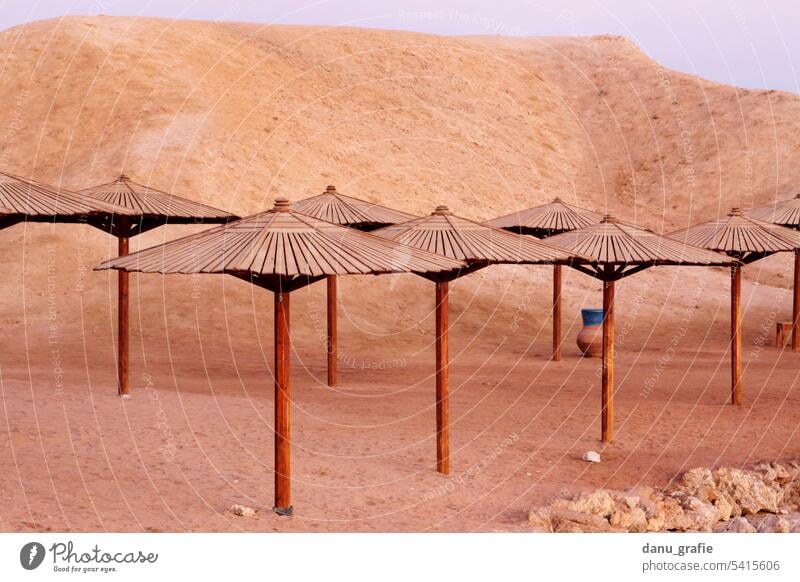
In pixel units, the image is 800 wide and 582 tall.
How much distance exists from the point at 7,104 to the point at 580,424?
→ 25.9m

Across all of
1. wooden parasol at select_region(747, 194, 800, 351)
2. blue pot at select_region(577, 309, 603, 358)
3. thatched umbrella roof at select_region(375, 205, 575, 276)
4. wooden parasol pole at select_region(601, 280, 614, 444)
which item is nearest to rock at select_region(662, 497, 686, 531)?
wooden parasol pole at select_region(601, 280, 614, 444)

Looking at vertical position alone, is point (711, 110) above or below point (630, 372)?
above

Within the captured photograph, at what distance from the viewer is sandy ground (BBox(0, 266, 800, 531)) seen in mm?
10555

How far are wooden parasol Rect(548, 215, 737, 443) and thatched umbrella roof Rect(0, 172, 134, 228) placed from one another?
19.9ft

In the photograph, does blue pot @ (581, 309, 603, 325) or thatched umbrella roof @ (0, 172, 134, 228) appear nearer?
thatched umbrella roof @ (0, 172, 134, 228)

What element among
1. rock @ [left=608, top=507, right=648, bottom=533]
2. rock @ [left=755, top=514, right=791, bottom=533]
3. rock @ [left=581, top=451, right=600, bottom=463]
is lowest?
rock @ [left=755, top=514, right=791, bottom=533]

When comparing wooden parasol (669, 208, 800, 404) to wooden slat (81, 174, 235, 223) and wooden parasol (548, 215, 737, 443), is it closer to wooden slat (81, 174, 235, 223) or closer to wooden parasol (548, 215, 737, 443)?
wooden parasol (548, 215, 737, 443)

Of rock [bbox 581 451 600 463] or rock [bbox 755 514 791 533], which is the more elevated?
rock [bbox 581 451 600 463]

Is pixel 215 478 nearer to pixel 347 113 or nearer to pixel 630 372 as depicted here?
pixel 630 372

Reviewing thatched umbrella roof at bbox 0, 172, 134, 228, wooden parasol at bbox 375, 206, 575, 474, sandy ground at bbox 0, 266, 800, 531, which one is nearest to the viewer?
sandy ground at bbox 0, 266, 800, 531

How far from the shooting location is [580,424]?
15.0 m

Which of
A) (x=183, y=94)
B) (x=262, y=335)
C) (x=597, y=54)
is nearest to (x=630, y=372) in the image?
(x=262, y=335)

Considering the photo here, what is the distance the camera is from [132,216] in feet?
50.3

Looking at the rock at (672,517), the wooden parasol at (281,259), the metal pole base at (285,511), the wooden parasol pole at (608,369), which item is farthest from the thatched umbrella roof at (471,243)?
the metal pole base at (285,511)
